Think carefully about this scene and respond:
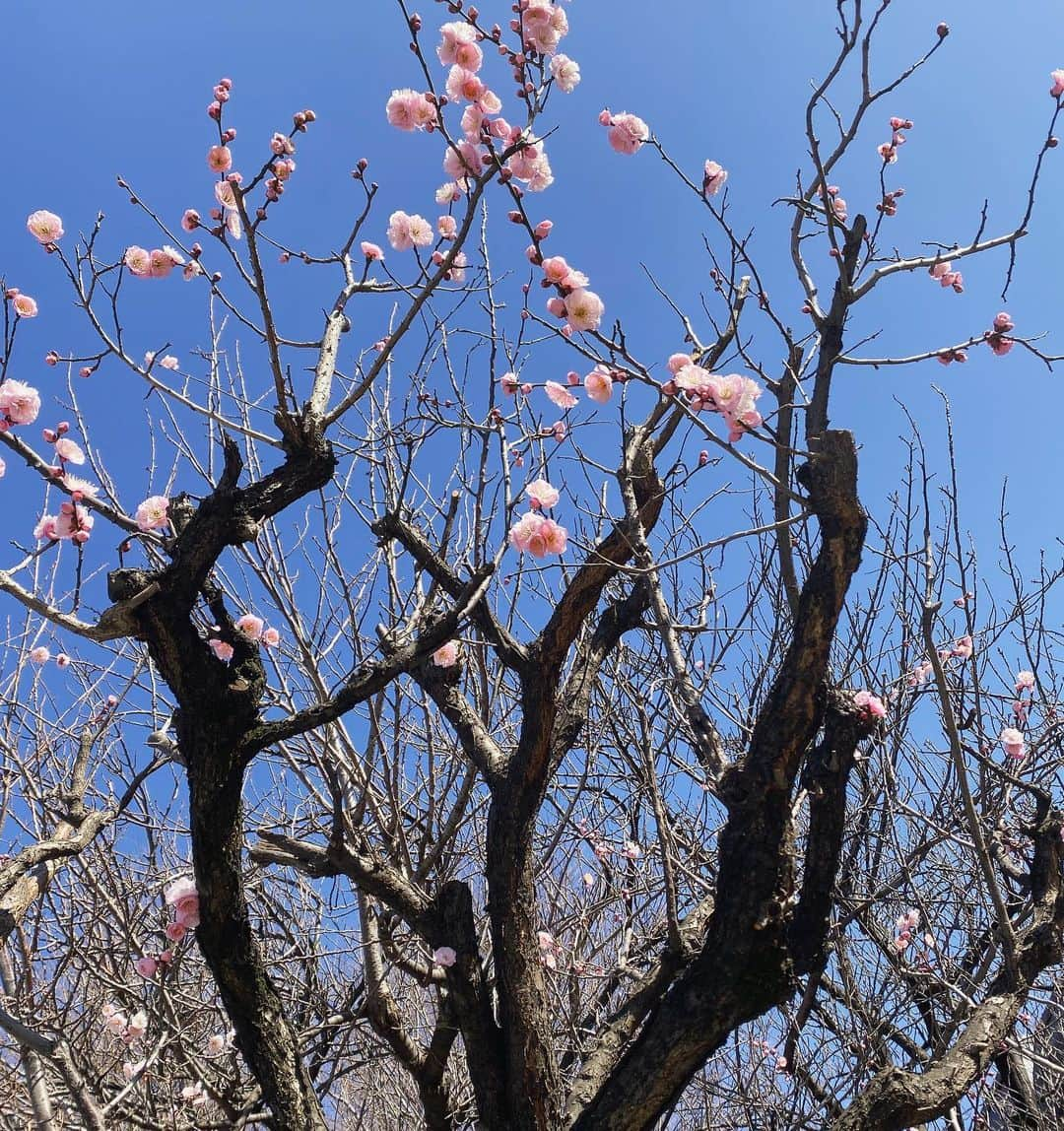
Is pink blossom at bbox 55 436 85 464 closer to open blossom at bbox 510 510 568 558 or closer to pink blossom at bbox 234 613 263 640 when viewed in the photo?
pink blossom at bbox 234 613 263 640

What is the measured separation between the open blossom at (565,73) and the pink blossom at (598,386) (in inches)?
31.7

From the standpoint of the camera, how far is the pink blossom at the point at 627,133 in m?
2.64

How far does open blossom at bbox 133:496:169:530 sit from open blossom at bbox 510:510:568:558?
1.16 meters

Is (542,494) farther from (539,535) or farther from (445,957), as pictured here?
(445,957)

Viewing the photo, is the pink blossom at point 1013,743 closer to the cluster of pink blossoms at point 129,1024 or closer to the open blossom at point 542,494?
the open blossom at point 542,494

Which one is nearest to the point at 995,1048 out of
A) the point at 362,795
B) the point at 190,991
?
the point at 362,795

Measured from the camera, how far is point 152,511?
9.22ft

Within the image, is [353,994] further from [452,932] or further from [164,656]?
[164,656]

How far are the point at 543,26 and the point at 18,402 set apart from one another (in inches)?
69.7

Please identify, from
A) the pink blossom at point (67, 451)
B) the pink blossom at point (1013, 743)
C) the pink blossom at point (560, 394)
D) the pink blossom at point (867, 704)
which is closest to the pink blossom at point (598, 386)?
the pink blossom at point (560, 394)

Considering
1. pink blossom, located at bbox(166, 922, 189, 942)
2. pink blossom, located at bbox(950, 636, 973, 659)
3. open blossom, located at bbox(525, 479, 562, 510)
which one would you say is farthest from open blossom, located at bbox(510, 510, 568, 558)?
pink blossom, located at bbox(950, 636, 973, 659)

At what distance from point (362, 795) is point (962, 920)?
3217 mm

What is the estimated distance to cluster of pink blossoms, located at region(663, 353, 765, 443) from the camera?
2141 millimetres

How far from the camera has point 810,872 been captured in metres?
2.52
